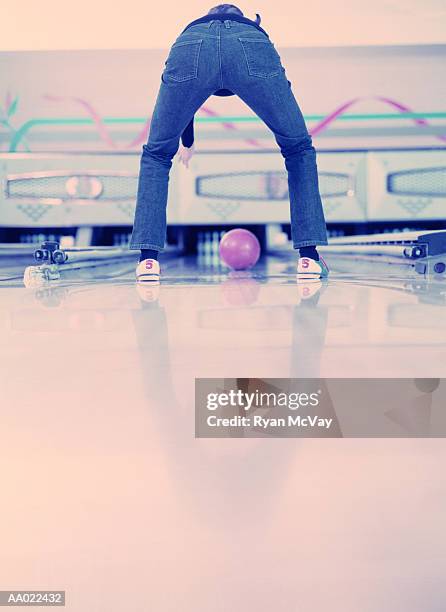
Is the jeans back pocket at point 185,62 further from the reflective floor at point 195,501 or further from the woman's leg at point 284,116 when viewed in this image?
the reflective floor at point 195,501

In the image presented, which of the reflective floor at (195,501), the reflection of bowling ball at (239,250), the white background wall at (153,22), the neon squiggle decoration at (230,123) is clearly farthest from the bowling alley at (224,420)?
the white background wall at (153,22)

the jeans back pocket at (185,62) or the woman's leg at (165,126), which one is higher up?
the jeans back pocket at (185,62)

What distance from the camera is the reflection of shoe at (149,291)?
4.87ft

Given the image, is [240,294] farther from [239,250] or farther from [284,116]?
[239,250]

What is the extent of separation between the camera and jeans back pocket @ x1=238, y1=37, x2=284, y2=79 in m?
1.85

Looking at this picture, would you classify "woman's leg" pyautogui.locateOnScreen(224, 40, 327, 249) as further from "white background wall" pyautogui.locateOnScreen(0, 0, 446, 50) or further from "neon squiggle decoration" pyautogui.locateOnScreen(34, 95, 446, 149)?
Result: "white background wall" pyautogui.locateOnScreen(0, 0, 446, 50)

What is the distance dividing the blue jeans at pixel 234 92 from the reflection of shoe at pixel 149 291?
157 mm

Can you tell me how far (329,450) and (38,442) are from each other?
22cm

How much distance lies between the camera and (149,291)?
172cm

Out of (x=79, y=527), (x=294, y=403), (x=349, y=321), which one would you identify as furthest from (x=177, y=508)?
(x=349, y=321)

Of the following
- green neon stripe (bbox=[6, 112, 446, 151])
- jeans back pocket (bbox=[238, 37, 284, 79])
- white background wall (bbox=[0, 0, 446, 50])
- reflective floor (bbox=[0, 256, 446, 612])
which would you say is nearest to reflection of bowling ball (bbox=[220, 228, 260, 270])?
jeans back pocket (bbox=[238, 37, 284, 79])

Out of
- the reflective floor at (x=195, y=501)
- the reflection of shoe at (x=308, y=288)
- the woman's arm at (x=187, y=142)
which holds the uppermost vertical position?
the woman's arm at (x=187, y=142)

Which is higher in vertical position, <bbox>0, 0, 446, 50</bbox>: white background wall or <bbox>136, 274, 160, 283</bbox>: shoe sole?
<bbox>0, 0, 446, 50</bbox>: white background wall

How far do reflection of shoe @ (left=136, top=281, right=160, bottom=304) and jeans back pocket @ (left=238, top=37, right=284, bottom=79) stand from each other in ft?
2.42
